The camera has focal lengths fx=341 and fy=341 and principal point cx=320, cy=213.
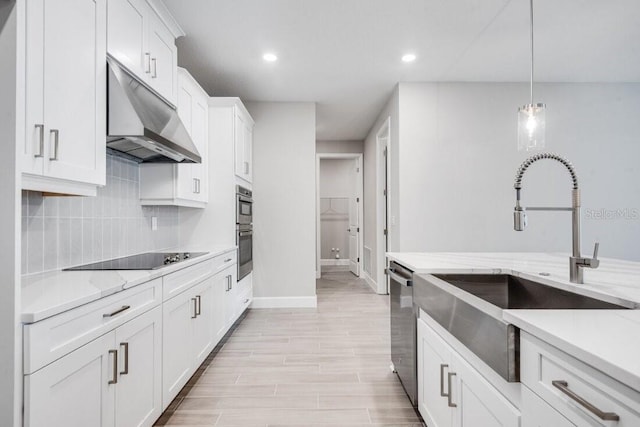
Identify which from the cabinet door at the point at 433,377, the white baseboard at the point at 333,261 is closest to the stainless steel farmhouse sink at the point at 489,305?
the cabinet door at the point at 433,377

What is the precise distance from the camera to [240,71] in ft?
11.7

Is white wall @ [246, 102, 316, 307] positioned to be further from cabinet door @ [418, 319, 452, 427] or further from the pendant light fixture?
cabinet door @ [418, 319, 452, 427]

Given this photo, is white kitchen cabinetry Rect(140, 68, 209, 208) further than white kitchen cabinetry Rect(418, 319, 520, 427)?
Yes

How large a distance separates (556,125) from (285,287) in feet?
Answer: 12.3

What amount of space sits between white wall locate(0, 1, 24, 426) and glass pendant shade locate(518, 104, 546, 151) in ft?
9.57

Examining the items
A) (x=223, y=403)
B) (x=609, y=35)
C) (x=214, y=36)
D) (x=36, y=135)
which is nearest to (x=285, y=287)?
(x=223, y=403)

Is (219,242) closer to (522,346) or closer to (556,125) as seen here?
(522,346)

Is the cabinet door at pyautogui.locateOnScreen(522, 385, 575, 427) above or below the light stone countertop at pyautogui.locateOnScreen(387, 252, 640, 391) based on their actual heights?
below

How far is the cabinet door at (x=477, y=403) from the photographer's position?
3.17ft

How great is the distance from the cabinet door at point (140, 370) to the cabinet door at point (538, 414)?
1.44 meters

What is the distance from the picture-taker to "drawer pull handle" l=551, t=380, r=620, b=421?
601 mm

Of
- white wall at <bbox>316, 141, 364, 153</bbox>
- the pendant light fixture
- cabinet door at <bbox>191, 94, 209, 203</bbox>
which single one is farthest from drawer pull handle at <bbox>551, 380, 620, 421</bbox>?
white wall at <bbox>316, 141, 364, 153</bbox>

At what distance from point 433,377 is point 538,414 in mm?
814

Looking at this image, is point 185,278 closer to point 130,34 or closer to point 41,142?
point 41,142
